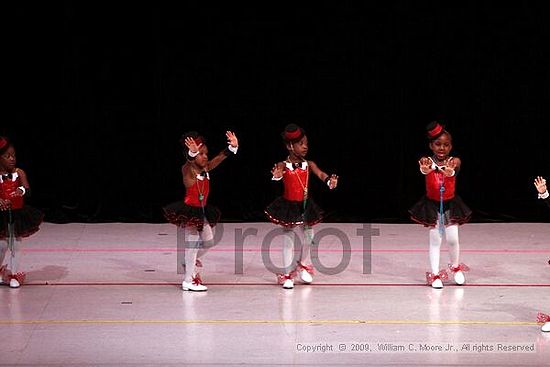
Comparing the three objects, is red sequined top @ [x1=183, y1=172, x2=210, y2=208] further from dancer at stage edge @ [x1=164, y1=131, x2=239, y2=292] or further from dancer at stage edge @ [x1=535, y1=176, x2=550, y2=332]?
dancer at stage edge @ [x1=535, y1=176, x2=550, y2=332]

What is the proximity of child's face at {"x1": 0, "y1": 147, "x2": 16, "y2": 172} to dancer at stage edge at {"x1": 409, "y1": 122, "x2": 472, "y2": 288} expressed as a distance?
8.97 feet

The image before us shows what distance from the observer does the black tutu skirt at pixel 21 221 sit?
24.0 ft

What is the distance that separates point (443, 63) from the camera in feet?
31.5

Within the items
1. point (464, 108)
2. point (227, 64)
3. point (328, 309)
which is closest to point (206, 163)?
point (328, 309)

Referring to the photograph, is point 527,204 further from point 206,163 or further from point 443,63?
point 206,163

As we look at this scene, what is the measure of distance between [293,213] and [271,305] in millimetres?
759

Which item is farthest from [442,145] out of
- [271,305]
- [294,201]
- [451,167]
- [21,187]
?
[21,187]

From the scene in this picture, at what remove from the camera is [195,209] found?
7.23m

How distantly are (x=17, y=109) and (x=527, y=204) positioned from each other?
15.6ft

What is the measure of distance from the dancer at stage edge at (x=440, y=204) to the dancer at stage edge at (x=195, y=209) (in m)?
1.33

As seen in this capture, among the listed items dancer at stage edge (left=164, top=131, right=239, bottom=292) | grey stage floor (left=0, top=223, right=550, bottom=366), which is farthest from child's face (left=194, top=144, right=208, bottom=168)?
grey stage floor (left=0, top=223, right=550, bottom=366)

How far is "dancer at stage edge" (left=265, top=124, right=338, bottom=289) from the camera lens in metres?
7.28

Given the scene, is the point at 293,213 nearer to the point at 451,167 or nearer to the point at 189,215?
the point at 189,215

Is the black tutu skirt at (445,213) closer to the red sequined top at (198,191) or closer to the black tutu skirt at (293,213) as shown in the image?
the black tutu skirt at (293,213)
